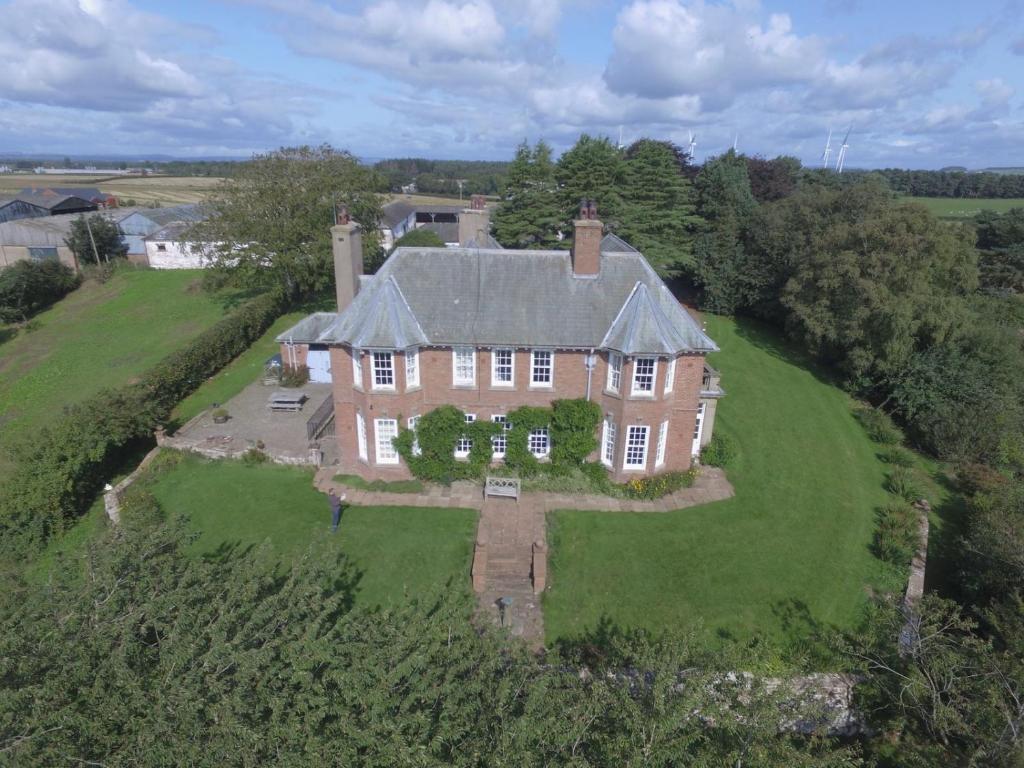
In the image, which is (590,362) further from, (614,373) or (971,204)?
(971,204)

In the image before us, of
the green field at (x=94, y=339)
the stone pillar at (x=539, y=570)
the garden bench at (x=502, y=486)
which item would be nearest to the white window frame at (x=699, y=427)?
the garden bench at (x=502, y=486)

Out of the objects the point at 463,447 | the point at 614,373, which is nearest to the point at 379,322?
the point at 463,447

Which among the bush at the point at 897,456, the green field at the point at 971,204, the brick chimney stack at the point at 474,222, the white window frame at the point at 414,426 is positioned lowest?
the bush at the point at 897,456

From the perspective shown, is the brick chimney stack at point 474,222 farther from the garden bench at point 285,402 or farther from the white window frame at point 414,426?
the white window frame at point 414,426

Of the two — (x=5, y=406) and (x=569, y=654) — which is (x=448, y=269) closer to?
(x=569, y=654)

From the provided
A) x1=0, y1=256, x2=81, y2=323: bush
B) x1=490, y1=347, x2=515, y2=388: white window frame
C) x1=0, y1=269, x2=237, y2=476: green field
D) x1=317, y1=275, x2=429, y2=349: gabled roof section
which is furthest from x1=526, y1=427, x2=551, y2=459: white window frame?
x1=0, y1=256, x2=81, y2=323: bush

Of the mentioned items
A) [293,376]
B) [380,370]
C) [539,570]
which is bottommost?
[539,570]
